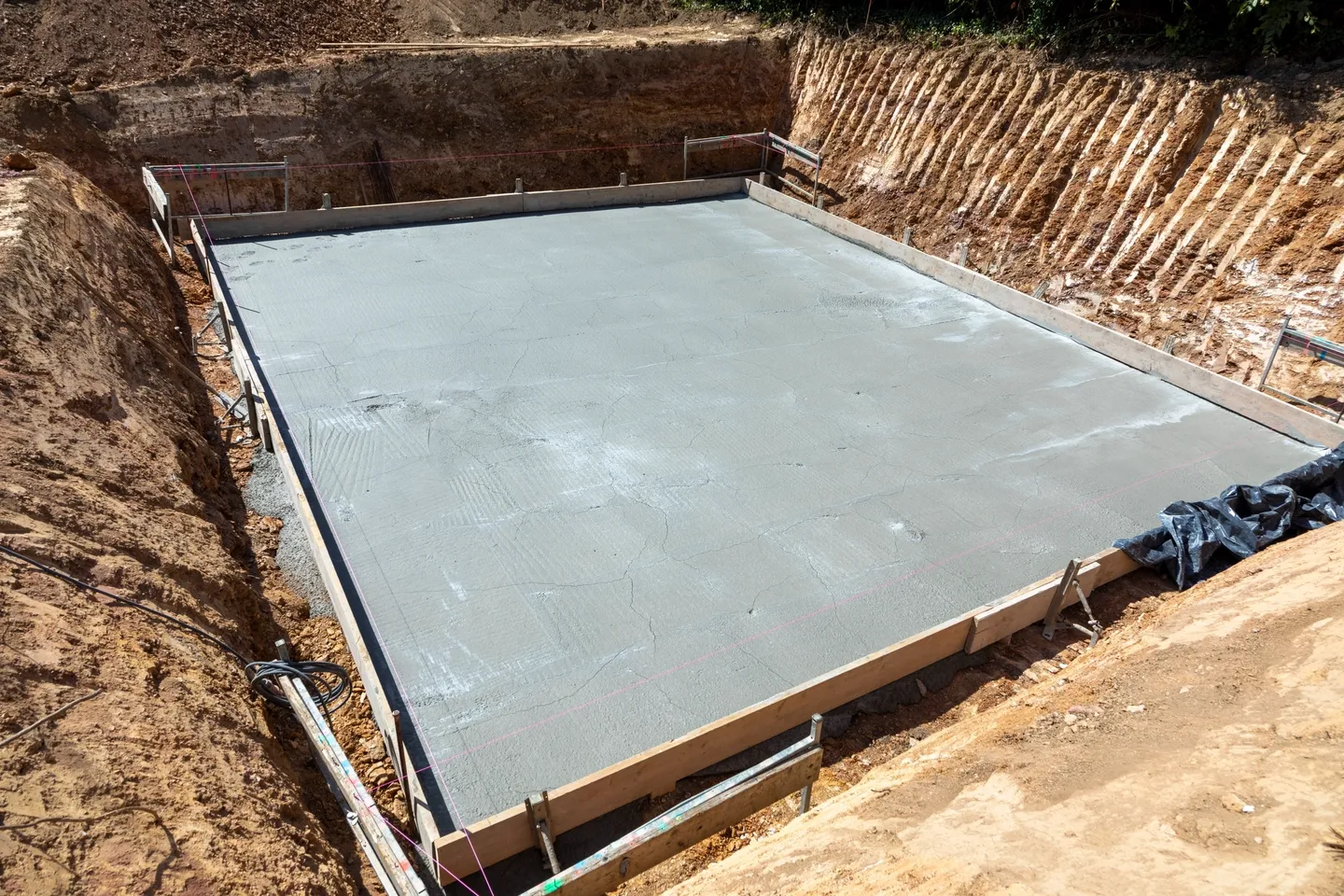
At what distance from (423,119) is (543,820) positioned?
39.7 ft

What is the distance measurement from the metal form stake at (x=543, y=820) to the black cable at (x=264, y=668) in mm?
1423

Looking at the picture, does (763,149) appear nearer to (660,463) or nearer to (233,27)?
(233,27)

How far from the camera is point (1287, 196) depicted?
8.87 meters

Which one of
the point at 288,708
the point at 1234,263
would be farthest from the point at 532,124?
the point at 288,708

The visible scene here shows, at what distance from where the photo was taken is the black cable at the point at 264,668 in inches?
167

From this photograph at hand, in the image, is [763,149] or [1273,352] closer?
[1273,352]

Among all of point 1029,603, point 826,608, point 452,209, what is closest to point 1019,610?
point 1029,603

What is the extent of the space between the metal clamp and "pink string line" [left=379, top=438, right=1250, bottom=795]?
2.09 feet

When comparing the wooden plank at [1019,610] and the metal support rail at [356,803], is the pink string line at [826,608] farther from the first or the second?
the wooden plank at [1019,610]

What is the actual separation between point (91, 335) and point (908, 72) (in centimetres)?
1176

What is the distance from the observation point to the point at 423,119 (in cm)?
1327

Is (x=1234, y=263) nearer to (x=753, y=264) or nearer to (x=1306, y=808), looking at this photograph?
(x=753, y=264)

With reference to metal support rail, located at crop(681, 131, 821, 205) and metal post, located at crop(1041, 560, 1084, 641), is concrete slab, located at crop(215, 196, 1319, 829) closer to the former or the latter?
metal post, located at crop(1041, 560, 1084, 641)

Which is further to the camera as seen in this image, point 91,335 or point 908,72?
point 908,72
